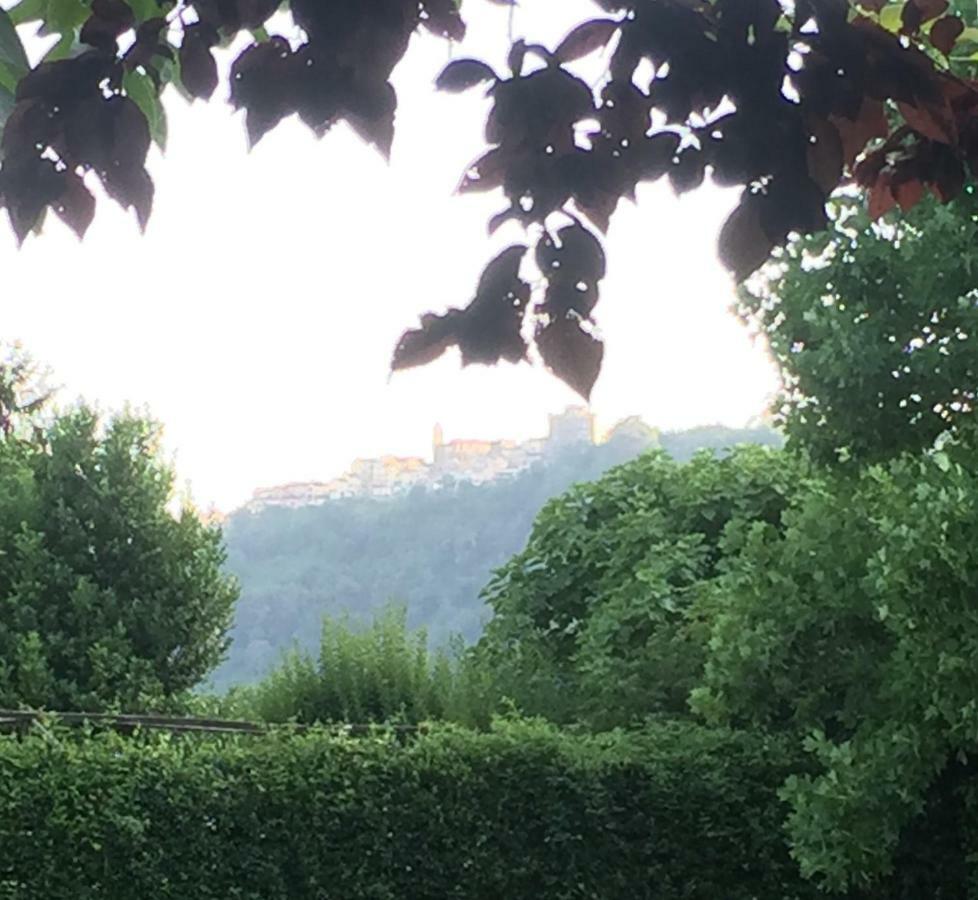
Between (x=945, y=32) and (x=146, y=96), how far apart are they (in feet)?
2.73

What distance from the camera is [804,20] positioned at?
1349 millimetres

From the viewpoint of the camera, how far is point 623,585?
11.9m

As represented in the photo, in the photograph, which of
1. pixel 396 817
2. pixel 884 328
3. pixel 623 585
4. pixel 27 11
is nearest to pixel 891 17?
pixel 27 11

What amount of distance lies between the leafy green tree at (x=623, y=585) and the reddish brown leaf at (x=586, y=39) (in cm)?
886

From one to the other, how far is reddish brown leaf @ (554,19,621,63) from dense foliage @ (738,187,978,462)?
5084mm

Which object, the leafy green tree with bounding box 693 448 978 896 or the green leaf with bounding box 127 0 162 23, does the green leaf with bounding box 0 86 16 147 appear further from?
the leafy green tree with bounding box 693 448 978 896

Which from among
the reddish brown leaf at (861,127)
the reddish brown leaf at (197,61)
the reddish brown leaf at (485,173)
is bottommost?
the reddish brown leaf at (485,173)

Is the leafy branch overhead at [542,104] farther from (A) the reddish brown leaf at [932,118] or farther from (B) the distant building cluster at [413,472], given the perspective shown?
(B) the distant building cluster at [413,472]

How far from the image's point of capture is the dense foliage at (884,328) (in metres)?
6.25

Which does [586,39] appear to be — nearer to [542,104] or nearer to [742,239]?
[542,104]

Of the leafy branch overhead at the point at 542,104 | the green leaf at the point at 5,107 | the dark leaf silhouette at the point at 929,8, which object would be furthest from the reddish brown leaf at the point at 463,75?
the dark leaf silhouette at the point at 929,8

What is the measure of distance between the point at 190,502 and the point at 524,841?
8.59 meters

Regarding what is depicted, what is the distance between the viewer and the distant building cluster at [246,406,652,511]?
20.9 m


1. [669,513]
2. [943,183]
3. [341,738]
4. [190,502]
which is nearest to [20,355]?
[190,502]
